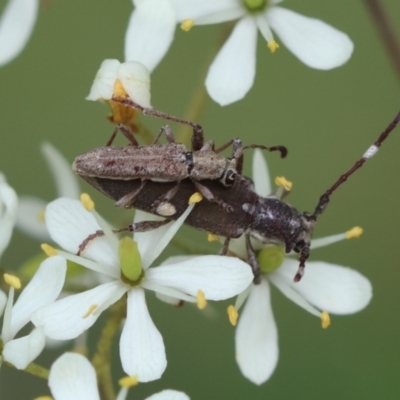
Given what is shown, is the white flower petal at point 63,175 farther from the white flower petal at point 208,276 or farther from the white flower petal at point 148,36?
the white flower petal at point 208,276

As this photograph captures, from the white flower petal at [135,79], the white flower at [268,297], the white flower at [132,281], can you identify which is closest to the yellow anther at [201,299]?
the white flower at [132,281]

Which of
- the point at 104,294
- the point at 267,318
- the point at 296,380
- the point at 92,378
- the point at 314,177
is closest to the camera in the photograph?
the point at 92,378

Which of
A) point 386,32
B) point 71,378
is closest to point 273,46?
point 386,32

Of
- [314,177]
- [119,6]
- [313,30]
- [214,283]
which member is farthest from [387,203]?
[214,283]

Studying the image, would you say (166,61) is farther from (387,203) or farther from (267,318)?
(267,318)

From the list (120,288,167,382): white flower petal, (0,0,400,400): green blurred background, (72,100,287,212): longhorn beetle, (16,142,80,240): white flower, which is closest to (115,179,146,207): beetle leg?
(72,100,287,212): longhorn beetle

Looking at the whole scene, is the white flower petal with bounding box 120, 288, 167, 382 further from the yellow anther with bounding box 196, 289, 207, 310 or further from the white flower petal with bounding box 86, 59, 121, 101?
the white flower petal with bounding box 86, 59, 121, 101

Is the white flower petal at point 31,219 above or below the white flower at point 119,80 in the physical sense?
below
